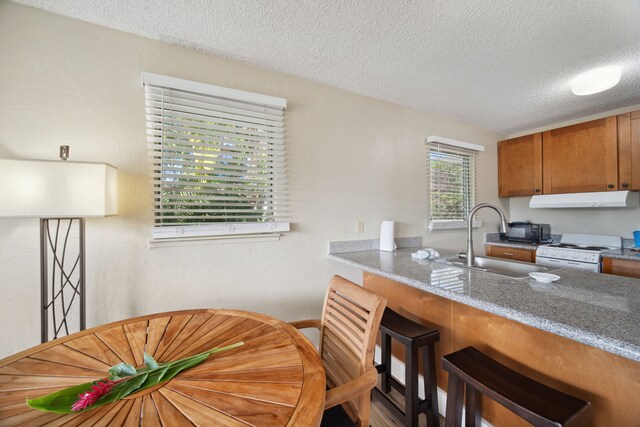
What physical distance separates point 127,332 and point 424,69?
2378 mm

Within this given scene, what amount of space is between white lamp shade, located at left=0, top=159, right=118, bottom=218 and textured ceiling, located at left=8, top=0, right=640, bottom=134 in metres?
0.89

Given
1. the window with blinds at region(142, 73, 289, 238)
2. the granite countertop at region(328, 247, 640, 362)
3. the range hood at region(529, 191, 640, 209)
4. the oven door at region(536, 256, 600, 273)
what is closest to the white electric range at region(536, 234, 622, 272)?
the oven door at region(536, 256, 600, 273)

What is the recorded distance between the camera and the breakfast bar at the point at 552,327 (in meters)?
0.79

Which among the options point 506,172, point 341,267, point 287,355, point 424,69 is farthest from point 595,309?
point 506,172

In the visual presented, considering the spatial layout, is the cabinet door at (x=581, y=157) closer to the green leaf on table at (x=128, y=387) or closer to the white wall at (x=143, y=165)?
the white wall at (x=143, y=165)

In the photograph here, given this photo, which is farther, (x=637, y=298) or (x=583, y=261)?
(x=583, y=261)

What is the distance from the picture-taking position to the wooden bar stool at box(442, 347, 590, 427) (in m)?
0.81

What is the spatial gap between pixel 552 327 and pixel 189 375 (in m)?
1.15

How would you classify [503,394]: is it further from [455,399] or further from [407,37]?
[407,37]

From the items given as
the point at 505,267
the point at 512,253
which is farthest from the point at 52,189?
the point at 512,253

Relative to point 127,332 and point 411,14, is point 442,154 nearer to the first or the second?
point 411,14

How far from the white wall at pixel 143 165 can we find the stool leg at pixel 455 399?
109 centimetres

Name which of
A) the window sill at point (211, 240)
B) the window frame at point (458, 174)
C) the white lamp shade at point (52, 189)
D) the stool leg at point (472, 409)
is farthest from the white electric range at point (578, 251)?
the white lamp shade at point (52, 189)

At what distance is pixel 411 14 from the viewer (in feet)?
4.47
